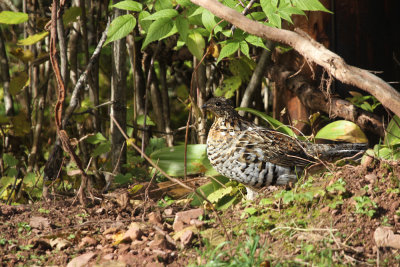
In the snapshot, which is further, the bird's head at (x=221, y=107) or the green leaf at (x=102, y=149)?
the green leaf at (x=102, y=149)

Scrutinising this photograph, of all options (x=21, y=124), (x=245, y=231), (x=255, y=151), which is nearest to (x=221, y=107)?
(x=255, y=151)

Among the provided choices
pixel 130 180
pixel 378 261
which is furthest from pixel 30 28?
pixel 378 261

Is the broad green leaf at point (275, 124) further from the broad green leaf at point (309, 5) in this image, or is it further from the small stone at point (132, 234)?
the small stone at point (132, 234)

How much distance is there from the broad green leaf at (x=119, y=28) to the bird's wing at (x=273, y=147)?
1325 mm

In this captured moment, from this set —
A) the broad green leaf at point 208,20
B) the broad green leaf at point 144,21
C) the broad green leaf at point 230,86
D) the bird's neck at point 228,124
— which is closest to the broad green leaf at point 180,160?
the bird's neck at point 228,124

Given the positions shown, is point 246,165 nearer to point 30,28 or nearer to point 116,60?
point 116,60

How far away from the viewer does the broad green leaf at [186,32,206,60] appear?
4.35 meters

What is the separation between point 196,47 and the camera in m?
4.36

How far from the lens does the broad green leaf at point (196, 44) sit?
4352 millimetres

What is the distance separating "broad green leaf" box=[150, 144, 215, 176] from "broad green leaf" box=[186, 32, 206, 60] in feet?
3.59

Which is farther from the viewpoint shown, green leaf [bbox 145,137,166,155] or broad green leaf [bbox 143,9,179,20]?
green leaf [bbox 145,137,166,155]

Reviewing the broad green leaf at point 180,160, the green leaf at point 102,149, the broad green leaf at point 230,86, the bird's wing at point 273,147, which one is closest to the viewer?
the bird's wing at point 273,147

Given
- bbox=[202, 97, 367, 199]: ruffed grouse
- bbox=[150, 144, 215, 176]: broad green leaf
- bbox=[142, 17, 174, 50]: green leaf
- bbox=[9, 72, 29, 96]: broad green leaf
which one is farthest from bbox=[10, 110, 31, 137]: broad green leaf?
bbox=[142, 17, 174, 50]: green leaf

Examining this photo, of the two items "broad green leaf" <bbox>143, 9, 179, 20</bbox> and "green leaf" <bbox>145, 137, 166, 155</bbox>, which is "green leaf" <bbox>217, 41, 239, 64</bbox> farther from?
"green leaf" <bbox>145, 137, 166, 155</bbox>
